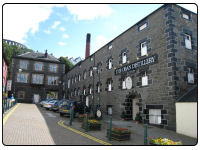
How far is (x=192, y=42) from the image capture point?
583 inches

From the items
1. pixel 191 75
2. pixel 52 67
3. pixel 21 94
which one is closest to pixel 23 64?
pixel 52 67

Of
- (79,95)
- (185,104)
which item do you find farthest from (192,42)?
(79,95)

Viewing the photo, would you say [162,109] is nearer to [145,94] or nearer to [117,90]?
[145,94]

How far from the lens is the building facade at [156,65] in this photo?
13164 mm

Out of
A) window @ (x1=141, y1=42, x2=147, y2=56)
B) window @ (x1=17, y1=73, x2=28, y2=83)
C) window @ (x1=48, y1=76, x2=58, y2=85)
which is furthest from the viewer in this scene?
window @ (x1=48, y1=76, x2=58, y2=85)

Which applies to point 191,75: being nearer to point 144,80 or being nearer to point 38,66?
point 144,80

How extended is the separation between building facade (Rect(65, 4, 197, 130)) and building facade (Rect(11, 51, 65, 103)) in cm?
2762

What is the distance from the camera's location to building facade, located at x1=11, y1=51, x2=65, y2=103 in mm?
42219

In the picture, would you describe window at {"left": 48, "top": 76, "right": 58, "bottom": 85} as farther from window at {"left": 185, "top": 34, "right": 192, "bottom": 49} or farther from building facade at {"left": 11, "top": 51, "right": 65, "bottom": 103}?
window at {"left": 185, "top": 34, "right": 192, "bottom": 49}

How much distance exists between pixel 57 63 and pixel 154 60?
36.2 m

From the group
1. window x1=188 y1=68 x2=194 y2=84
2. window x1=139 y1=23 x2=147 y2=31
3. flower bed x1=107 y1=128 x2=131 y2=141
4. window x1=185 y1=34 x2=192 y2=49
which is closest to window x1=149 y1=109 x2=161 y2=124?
window x1=188 y1=68 x2=194 y2=84

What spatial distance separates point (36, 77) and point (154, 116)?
36399mm

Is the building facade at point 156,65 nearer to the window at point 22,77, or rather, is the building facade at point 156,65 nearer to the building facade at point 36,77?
the building facade at point 36,77

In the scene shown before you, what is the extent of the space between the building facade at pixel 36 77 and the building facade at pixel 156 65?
2762 cm
